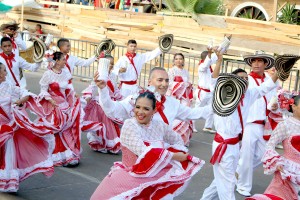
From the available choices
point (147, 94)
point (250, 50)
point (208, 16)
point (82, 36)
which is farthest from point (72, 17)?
point (147, 94)

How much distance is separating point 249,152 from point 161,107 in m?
2.07

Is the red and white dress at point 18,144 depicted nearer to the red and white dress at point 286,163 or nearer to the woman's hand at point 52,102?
the woman's hand at point 52,102

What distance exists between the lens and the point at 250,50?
1736 centimetres

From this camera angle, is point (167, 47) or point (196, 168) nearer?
point (196, 168)

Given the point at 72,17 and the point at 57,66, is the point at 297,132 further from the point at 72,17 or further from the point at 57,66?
the point at 72,17

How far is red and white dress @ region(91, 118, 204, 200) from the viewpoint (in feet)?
17.5

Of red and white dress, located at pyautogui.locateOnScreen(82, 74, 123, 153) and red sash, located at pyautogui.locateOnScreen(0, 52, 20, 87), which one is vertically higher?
red sash, located at pyautogui.locateOnScreen(0, 52, 20, 87)

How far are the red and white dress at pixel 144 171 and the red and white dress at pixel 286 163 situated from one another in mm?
722

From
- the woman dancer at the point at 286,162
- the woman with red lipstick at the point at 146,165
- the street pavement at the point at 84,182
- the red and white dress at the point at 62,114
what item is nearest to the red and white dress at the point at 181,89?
the street pavement at the point at 84,182

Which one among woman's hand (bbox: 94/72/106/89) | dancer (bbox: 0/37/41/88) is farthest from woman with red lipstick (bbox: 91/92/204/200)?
dancer (bbox: 0/37/41/88)

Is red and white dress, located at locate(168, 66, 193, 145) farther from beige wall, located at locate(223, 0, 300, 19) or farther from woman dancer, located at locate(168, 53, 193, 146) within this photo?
beige wall, located at locate(223, 0, 300, 19)

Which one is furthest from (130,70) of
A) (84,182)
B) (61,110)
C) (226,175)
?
(226,175)

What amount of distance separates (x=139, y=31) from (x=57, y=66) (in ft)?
37.8

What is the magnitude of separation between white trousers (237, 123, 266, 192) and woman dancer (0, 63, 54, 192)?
2.52m
